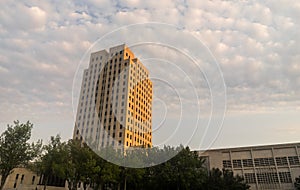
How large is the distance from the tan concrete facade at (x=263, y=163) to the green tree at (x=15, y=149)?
2317cm

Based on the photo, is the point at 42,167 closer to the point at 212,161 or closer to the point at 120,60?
the point at 212,161

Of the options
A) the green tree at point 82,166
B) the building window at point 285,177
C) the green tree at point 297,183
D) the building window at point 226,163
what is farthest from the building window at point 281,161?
the green tree at point 82,166

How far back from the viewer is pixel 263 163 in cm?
3164

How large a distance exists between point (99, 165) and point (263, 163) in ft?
74.3

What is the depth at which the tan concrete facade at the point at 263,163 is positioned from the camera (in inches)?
1187

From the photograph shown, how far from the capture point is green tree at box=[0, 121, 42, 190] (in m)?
20.9

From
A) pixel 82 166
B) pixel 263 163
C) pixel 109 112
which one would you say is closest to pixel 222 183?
pixel 263 163

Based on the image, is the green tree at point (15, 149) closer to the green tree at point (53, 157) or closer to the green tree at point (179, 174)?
the green tree at point (53, 157)

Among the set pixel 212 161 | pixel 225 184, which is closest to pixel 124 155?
pixel 225 184

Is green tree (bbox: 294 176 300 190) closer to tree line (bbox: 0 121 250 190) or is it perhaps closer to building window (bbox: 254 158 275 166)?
building window (bbox: 254 158 275 166)

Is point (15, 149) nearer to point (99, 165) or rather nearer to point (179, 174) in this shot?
point (99, 165)

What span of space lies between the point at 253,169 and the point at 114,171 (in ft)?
66.8

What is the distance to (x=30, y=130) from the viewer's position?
73.7 feet

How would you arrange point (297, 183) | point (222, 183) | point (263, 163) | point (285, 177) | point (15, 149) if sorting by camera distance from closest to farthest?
1. point (15, 149)
2. point (222, 183)
3. point (297, 183)
4. point (285, 177)
5. point (263, 163)
